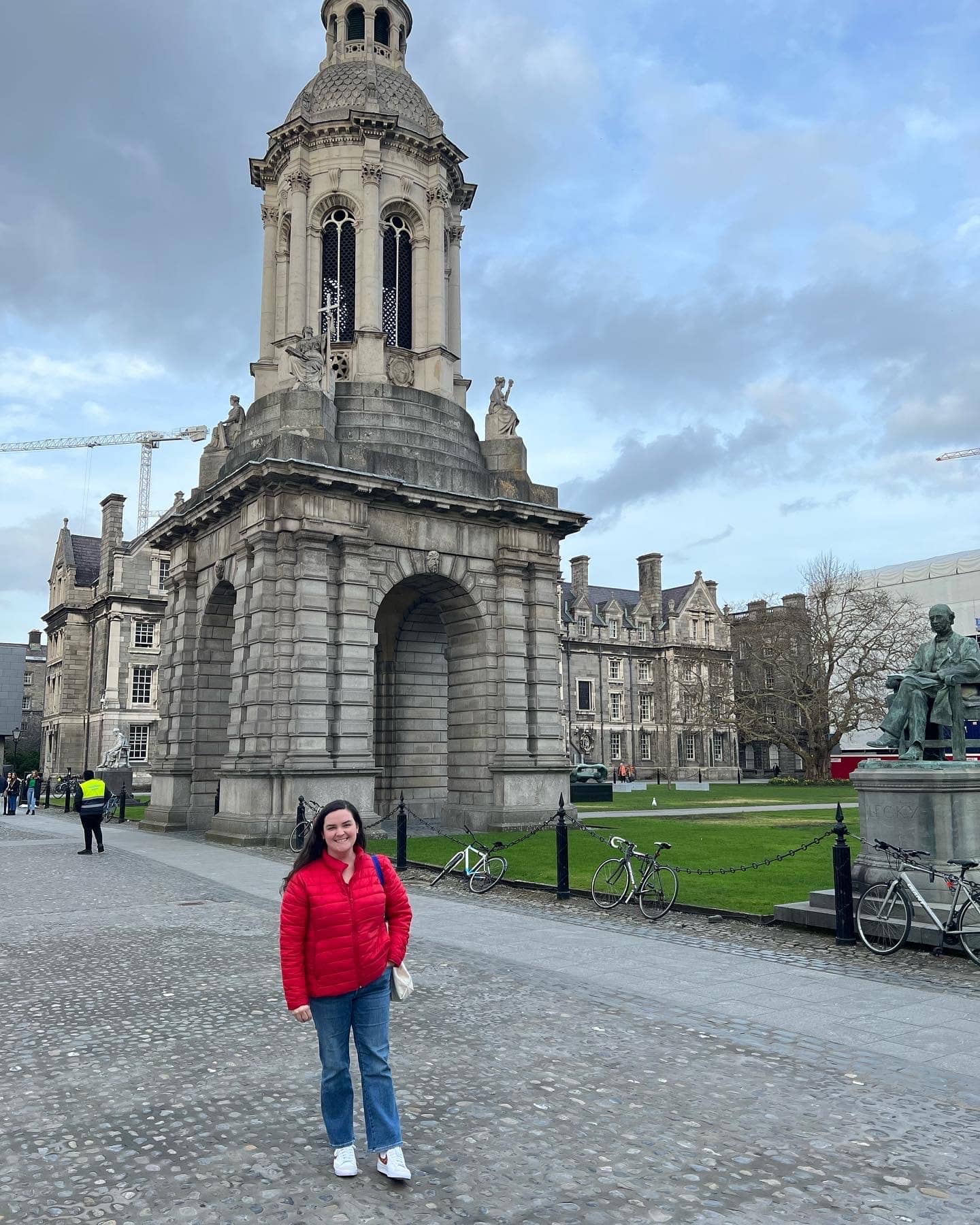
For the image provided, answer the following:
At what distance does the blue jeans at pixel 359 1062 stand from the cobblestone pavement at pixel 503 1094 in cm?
26

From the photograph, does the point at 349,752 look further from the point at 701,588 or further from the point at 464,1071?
the point at 701,588

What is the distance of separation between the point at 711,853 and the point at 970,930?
9.53 m

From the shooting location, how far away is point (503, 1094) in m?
6.00

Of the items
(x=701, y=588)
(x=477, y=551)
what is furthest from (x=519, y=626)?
(x=701, y=588)

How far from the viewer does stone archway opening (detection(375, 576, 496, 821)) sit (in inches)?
1048

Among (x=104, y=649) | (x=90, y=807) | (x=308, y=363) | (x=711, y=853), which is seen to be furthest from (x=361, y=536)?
(x=104, y=649)


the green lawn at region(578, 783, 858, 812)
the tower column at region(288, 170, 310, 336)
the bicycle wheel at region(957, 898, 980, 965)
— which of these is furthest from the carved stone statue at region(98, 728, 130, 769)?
the bicycle wheel at region(957, 898, 980, 965)

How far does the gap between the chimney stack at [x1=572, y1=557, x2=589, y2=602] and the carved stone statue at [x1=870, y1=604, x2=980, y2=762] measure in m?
66.7

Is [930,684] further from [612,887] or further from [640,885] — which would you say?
[612,887]

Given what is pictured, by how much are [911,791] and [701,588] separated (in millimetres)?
74455

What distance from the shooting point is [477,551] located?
26750 millimetres

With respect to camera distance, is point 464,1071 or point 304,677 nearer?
point 464,1071

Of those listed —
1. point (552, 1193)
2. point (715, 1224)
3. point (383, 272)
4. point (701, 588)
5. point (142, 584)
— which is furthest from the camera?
point (701, 588)

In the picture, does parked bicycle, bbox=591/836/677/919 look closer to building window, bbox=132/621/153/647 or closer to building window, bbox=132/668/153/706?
building window, bbox=132/668/153/706
